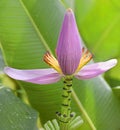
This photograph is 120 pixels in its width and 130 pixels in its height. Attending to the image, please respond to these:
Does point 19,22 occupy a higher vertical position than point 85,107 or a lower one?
higher

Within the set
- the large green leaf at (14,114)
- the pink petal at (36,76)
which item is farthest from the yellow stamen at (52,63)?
the large green leaf at (14,114)

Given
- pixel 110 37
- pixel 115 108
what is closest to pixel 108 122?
pixel 115 108

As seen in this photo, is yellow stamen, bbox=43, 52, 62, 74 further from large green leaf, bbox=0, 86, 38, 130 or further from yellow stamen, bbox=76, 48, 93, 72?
large green leaf, bbox=0, 86, 38, 130

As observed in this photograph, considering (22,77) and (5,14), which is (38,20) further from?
(22,77)

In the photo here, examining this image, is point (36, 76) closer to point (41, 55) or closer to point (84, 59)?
point (84, 59)

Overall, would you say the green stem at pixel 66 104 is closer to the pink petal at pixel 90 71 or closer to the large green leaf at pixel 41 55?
the pink petal at pixel 90 71

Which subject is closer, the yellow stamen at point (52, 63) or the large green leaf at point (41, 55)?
the yellow stamen at point (52, 63)

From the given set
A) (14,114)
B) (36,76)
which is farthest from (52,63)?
(14,114)
